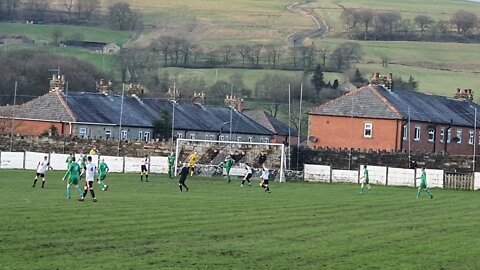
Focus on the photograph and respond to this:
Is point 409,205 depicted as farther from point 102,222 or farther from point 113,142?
point 113,142

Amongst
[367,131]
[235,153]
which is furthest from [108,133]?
[235,153]

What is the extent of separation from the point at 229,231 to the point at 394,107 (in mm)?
63970

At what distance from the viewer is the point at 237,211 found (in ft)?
168

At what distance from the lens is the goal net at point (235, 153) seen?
91.2m

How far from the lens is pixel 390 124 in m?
105

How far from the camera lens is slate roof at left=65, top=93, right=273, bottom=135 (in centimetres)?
11169

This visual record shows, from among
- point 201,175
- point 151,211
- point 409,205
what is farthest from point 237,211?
point 201,175

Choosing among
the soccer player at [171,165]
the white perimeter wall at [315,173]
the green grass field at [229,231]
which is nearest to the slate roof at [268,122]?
the white perimeter wall at [315,173]

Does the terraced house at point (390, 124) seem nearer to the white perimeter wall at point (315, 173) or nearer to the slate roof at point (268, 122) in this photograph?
the white perimeter wall at point (315, 173)

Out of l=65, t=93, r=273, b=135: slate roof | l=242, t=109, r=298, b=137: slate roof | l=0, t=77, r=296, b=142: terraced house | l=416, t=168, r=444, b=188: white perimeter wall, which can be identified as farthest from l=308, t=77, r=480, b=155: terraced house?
l=242, t=109, r=298, b=137: slate roof

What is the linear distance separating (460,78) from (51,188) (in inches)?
4676

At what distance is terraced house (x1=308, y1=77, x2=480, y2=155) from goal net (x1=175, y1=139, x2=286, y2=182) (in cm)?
1360

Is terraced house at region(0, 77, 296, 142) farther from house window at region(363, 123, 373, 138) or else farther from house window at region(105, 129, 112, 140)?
house window at region(363, 123, 373, 138)

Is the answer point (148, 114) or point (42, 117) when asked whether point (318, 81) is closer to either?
point (148, 114)
